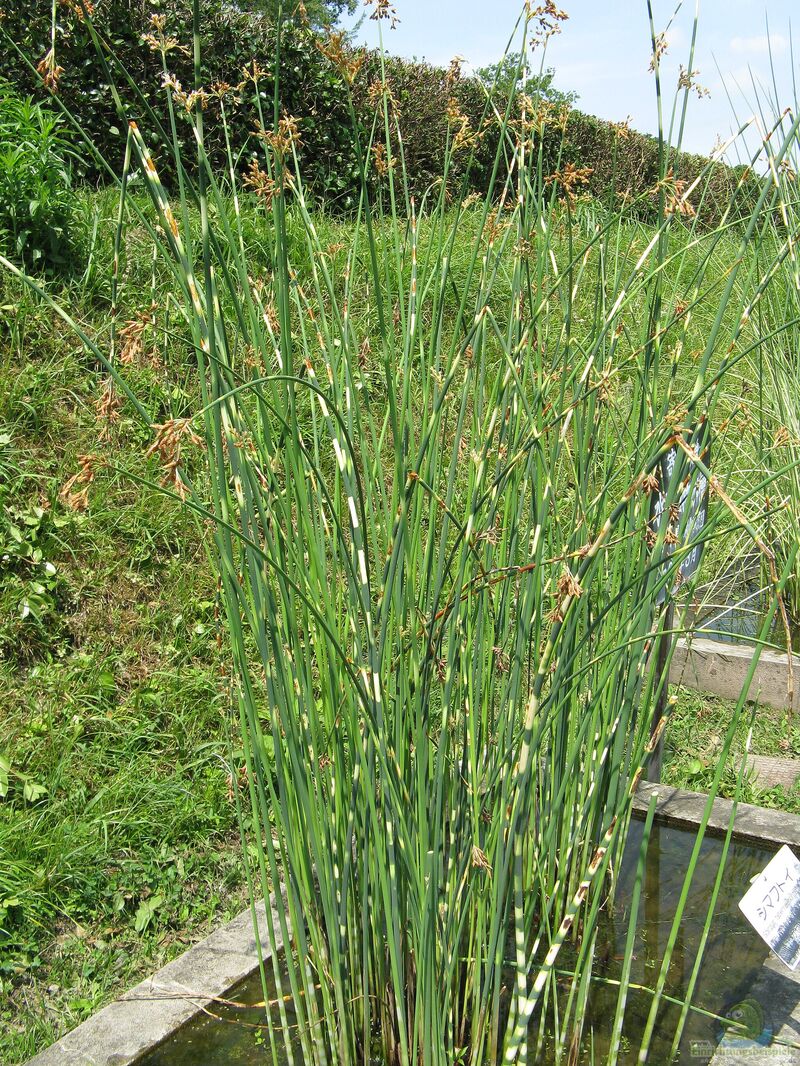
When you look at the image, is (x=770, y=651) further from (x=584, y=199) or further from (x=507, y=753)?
(x=507, y=753)

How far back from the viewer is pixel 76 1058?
161cm

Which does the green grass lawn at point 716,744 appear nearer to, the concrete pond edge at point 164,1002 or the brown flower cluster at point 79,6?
the concrete pond edge at point 164,1002

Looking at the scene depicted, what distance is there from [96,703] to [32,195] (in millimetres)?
2290

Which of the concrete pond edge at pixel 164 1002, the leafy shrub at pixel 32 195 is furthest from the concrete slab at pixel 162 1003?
the leafy shrub at pixel 32 195

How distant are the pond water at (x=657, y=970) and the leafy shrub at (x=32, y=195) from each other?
3.19 m

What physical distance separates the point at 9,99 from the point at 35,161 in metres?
0.69

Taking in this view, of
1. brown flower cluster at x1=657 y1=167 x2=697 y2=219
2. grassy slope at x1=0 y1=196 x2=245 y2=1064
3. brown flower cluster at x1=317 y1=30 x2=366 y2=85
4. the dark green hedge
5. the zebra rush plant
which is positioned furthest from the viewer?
the dark green hedge

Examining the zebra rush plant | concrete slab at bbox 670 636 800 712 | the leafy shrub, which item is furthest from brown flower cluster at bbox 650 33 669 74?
the leafy shrub

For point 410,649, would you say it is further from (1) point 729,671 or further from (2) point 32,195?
(2) point 32,195

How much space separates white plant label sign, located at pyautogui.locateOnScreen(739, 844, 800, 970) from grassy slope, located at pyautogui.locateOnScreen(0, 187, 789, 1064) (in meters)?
0.91

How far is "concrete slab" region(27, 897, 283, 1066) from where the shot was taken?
1.63 meters

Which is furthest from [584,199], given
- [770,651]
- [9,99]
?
[9,99]

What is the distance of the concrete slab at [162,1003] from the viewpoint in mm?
1631

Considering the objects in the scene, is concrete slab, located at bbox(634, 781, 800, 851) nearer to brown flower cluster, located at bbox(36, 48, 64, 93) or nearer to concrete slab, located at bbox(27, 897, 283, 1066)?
concrete slab, located at bbox(27, 897, 283, 1066)
